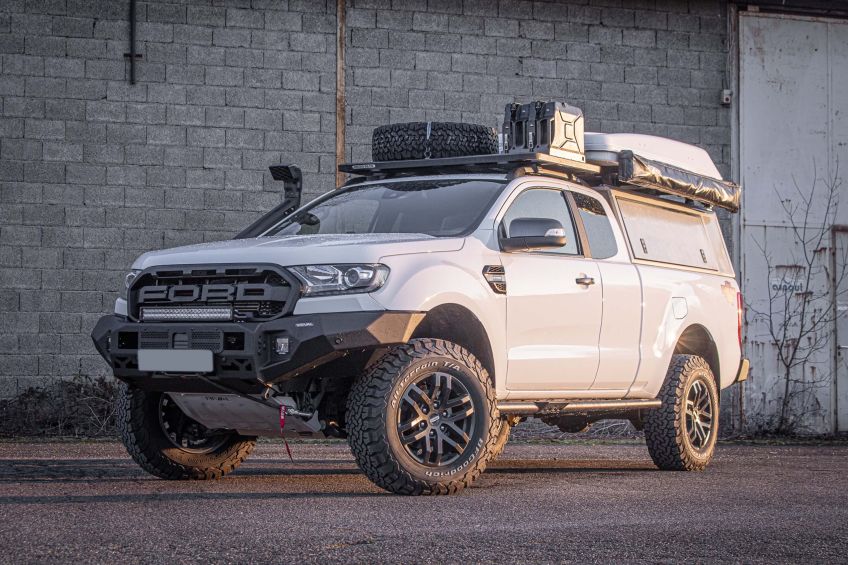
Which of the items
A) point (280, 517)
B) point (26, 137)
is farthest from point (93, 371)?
point (280, 517)

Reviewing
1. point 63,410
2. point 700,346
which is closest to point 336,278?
point 700,346

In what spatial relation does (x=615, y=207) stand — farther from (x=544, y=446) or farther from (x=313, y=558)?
(x=313, y=558)

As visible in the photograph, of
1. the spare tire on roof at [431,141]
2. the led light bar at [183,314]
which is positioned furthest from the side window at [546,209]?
the led light bar at [183,314]

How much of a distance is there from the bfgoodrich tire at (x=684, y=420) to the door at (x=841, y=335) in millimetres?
6638

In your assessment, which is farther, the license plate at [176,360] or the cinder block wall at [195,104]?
the cinder block wall at [195,104]

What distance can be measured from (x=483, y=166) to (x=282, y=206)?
4.68ft

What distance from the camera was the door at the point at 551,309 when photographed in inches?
311

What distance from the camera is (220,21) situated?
1410cm

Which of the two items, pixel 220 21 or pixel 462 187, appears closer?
pixel 462 187

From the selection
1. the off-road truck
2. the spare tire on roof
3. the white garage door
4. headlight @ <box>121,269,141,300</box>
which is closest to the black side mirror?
the off-road truck

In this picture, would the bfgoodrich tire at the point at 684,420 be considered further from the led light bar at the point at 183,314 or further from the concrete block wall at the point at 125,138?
the concrete block wall at the point at 125,138

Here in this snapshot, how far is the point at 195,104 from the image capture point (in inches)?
550

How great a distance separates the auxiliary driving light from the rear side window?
10.9 feet

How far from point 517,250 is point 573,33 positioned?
26.0ft
